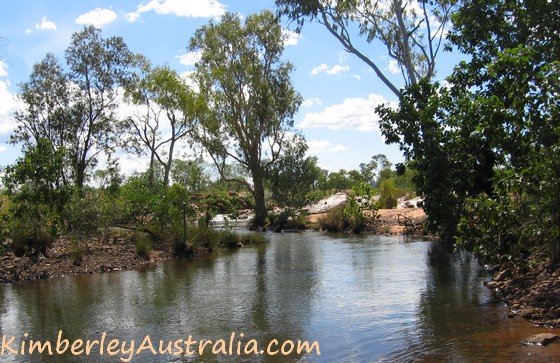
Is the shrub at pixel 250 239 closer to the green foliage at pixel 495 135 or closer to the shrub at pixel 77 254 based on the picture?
the shrub at pixel 77 254

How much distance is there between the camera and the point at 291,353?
8.08 metres

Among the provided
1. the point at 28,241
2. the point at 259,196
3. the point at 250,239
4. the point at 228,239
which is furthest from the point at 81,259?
the point at 259,196

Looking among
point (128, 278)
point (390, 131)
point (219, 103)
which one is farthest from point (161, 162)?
point (390, 131)

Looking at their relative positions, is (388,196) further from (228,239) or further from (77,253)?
(77,253)

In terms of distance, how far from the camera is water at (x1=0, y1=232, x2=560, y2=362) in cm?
808

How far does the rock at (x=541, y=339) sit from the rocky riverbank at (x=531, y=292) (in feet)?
2.58

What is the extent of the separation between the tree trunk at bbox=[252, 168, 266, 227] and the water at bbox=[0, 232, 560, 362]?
22554mm

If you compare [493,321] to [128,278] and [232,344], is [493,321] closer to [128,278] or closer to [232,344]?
[232,344]

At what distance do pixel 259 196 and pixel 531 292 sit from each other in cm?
3303

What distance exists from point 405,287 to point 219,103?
30592 mm

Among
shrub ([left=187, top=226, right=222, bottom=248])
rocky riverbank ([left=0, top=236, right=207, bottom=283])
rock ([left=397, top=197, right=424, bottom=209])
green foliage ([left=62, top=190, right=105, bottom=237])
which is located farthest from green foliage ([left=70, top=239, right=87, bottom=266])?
rock ([left=397, top=197, right=424, bottom=209])

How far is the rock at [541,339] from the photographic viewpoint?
7453mm

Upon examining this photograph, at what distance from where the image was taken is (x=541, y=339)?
24.6ft

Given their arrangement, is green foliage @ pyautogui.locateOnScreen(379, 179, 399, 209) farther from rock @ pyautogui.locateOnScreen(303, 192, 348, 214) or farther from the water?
the water
